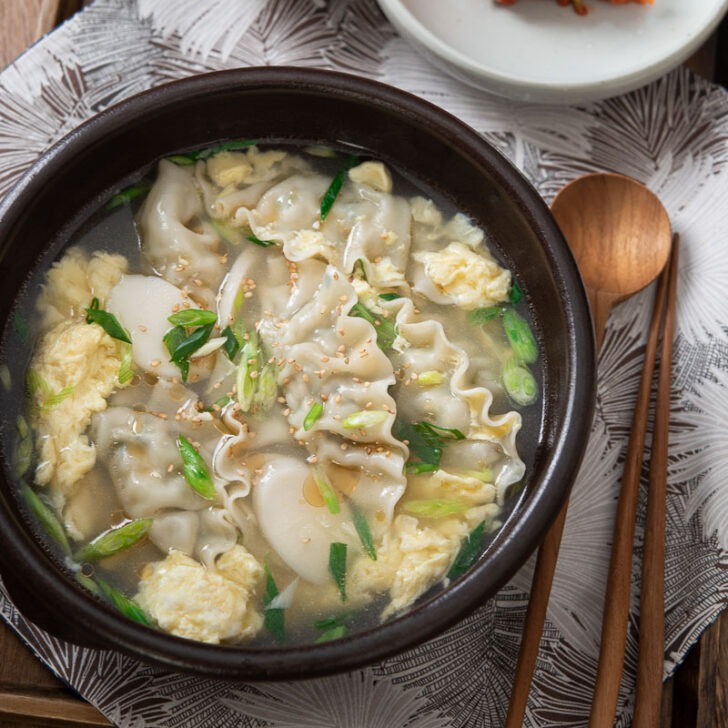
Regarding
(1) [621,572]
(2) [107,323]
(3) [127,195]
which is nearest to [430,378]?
(1) [621,572]

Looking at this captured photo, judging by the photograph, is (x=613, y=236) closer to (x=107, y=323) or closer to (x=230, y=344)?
(x=230, y=344)

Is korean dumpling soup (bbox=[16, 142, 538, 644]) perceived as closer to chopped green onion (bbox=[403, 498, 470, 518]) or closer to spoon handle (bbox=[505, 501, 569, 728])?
chopped green onion (bbox=[403, 498, 470, 518])

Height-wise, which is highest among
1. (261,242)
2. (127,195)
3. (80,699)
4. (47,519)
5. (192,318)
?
(127,195)

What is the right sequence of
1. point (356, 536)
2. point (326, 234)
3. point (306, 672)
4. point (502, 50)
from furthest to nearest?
point (502, 50) < point (326, 234) < point (356, 536) < point (306, 672)

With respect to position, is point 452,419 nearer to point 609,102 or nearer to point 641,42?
point 609,102

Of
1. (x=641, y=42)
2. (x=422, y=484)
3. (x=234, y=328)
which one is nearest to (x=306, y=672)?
(x=422, y=484)

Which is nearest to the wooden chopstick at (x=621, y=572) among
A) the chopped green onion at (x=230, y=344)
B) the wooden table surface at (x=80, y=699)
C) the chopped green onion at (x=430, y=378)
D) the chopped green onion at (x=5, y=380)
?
the wooden table surface at (x=80, y=699)
